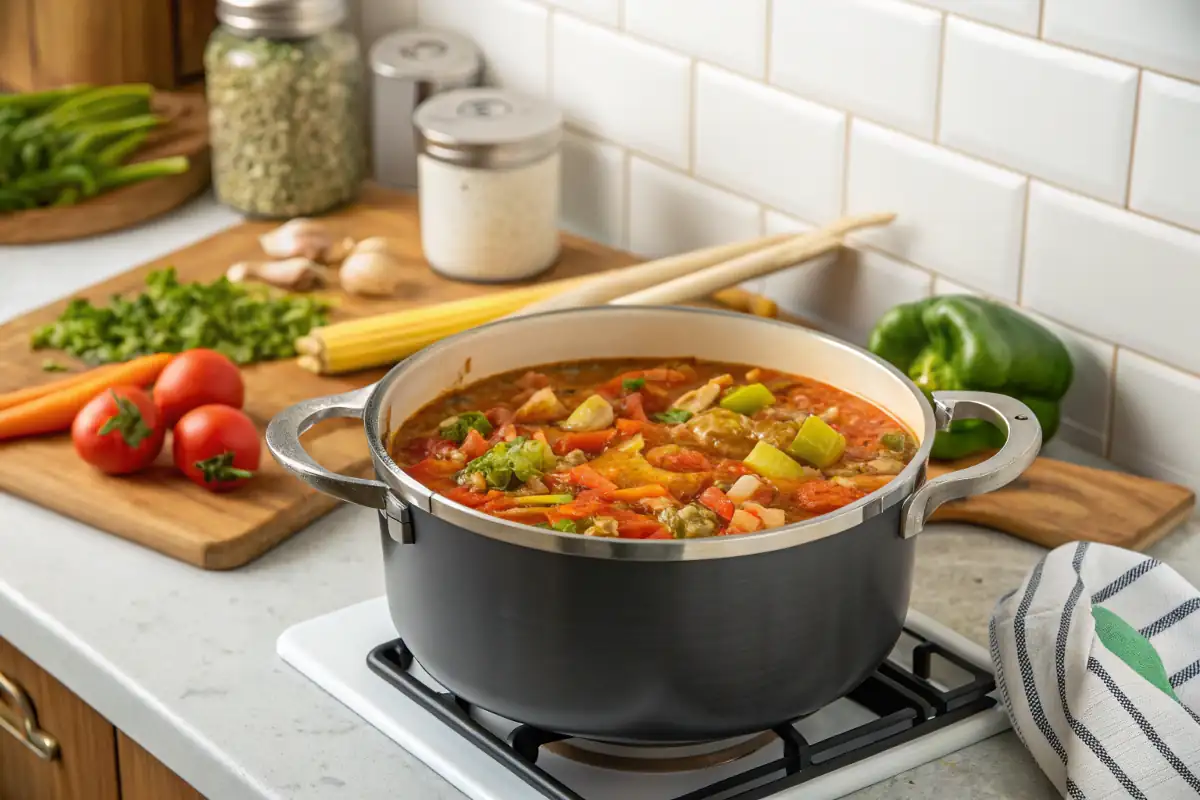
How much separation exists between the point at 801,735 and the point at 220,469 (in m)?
0.61

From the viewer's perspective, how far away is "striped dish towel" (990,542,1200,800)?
1018 mm

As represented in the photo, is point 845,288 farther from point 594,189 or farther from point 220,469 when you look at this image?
point 220,469

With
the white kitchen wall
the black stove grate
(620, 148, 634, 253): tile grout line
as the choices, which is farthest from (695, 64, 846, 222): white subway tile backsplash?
the black stove grate

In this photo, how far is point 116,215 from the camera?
6.75ft

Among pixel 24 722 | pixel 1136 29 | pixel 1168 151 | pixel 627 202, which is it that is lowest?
pixel 24 722

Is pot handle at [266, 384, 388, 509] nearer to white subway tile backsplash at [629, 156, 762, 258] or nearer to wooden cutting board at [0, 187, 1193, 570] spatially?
wooden cutting board at [0, 187, 1193, 570]

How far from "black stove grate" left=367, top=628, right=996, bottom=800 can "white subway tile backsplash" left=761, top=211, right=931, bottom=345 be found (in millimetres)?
561

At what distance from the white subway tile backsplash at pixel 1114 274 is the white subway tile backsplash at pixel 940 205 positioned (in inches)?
1.1

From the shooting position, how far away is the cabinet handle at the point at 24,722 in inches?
54.5

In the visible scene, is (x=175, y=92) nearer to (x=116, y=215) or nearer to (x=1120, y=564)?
(x=116, y=215)

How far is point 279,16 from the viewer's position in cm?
193

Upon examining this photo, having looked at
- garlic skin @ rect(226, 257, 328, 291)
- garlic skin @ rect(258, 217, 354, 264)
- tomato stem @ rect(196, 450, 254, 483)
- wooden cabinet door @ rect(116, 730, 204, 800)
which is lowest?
wooden cabinet door @ rect(116, 730, 204, 800)

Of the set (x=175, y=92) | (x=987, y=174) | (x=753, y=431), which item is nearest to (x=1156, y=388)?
(x=987, y=174)

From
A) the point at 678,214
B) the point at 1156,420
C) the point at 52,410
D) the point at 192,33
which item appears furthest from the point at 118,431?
the point at 192,33
